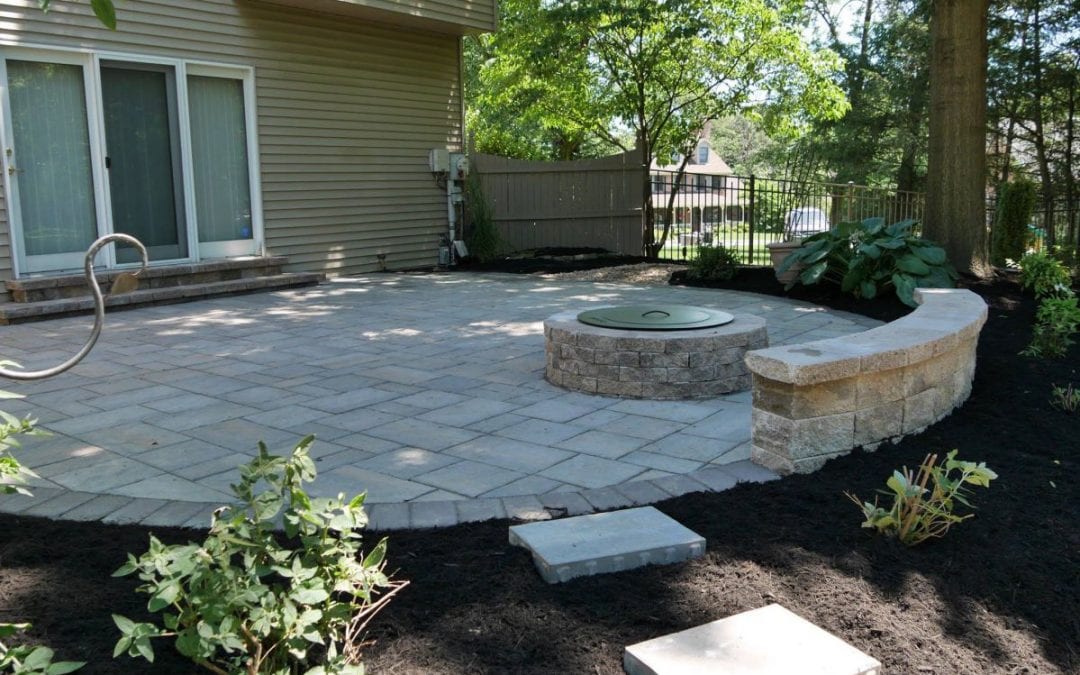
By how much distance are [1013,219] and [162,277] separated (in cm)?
943

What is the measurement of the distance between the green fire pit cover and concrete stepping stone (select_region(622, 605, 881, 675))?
2.67 m

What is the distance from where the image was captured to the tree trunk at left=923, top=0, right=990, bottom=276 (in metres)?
8.20

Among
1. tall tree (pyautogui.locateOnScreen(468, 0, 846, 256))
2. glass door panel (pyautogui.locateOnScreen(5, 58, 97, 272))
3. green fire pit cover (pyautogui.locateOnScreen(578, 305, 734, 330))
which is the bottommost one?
green fire pit cover (pyautogui.locateOnScreen(578, 305, 734, 330))

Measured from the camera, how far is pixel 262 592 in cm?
176

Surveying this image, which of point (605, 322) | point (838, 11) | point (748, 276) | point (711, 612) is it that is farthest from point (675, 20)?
point (838, 11)

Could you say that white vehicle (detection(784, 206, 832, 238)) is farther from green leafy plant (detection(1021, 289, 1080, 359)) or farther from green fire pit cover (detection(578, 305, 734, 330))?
green fire pit cover (detection(578, 305, 734, 330))

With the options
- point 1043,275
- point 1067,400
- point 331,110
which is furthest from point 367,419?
point 331,110

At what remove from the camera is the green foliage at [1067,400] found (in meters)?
3.97

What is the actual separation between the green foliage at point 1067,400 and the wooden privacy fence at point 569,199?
8185 millimetres

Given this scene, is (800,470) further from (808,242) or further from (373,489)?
(808,242)

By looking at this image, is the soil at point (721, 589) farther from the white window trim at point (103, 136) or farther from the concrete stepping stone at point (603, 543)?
the white window trim at point (103, 136)

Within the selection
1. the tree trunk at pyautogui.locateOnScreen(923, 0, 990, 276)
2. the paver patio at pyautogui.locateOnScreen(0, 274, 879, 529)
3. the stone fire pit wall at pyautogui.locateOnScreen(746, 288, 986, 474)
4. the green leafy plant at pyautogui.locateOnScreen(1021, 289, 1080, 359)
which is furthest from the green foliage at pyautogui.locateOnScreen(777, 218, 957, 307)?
the stone fire pit wall at pyautogui.locateOnScreen(746, 288, 986, 474)

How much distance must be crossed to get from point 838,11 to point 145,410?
24.0 meters

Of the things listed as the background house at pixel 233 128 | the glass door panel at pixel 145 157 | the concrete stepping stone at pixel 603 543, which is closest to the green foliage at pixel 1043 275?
the concrete stepping stone at pixel 603 543
